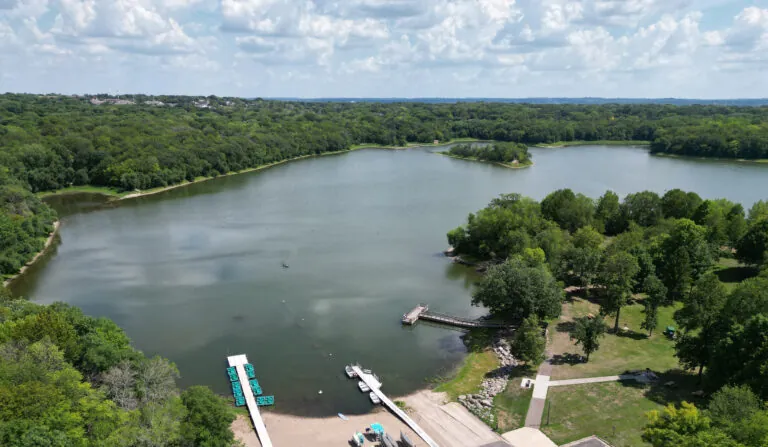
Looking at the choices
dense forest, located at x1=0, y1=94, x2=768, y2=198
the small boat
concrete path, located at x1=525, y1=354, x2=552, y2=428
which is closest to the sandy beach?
the small boat

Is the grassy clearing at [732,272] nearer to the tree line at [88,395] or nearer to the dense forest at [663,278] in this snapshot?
the dense forest at [663,278]

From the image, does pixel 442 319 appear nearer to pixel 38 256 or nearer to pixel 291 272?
pixel 291 272

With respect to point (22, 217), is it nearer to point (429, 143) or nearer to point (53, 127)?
point (53, 127)

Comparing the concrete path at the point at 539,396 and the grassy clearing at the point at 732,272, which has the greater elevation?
the grassy clearing at the point at 732,272

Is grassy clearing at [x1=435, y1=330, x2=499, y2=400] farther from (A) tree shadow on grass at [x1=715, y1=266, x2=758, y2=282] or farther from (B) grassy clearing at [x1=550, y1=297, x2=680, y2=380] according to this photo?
(A) tree shadow on grass at [x1=715, y1=266, x2=758, y2=282]

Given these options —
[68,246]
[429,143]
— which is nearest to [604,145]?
[429,143]

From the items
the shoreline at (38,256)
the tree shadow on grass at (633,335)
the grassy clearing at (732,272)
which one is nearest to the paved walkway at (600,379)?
the tree shadow on grass at (633,335)
